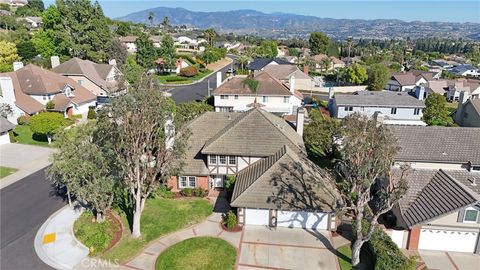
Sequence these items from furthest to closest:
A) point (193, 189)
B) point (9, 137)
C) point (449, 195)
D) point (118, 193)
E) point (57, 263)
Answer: point (9, 137)
point (193, 189)
point (118, 193)
point (449, 195)
point (57, 263)

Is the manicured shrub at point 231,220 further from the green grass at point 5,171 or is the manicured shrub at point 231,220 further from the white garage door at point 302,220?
the green grass at point 5,171

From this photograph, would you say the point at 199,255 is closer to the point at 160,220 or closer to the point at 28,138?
the point at 160,220

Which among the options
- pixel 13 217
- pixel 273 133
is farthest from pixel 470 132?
pixel 13 217

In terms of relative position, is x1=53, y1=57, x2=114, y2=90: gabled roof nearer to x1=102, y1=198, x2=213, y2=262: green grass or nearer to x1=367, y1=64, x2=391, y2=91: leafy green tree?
x1=102, y1=198, x2=213, y2=262: green grass

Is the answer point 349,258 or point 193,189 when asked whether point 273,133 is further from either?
point 349,258

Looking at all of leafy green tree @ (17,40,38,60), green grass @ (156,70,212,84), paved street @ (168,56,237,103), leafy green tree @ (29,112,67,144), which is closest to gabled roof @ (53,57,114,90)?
paved street @ (168,56,237,103)

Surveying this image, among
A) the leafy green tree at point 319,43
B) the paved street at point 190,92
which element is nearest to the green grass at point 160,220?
the paved street at point 190,92

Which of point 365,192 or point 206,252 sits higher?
point 365,192

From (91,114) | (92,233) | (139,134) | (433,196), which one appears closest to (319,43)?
(91,114)
